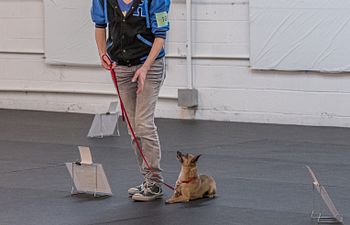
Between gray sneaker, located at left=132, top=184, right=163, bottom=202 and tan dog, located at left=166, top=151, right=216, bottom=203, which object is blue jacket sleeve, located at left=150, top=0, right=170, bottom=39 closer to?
tan dog, located at left=166, top=151, right=216, bottom=203

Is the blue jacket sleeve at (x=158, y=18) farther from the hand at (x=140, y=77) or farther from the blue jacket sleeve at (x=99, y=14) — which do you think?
the blue jacket sleeve at (x=99, y=14)

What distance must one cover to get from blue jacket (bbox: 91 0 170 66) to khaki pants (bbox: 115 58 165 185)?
82 mm

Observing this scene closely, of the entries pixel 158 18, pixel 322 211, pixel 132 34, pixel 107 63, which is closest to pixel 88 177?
pixel 107 63

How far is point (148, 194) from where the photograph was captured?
6496 millimetres

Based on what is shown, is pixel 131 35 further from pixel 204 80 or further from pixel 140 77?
Answer: pixel 204 80

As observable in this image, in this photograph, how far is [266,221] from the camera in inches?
229

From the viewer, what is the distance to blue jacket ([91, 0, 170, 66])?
20.4 feet

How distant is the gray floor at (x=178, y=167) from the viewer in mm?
6074

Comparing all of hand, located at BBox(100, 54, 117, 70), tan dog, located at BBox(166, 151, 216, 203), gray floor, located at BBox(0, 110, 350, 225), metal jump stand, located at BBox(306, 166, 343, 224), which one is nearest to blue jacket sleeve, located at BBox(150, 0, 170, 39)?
hand, located at BBox(100, 54, 117, 70)

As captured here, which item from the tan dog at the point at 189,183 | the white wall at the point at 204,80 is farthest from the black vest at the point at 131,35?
the white wall at the point at 204,80

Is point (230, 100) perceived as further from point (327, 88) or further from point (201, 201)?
point (201, 201)

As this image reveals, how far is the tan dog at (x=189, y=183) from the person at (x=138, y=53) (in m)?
0.21

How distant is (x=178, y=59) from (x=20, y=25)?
2449mm

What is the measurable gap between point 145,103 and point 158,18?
57 cm
